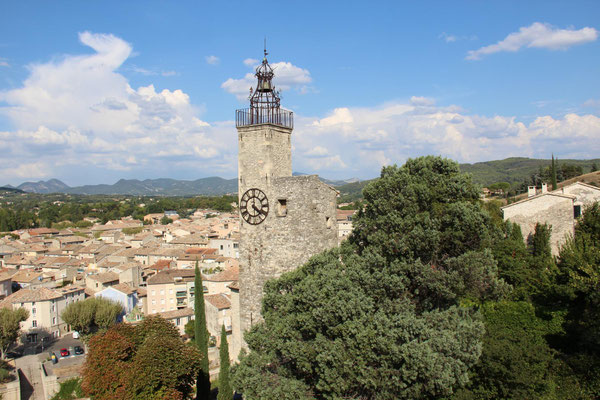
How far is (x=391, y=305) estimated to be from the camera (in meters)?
14.3

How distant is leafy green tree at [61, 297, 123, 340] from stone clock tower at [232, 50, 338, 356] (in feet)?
96.2

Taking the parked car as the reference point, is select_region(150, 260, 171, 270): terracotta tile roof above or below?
above

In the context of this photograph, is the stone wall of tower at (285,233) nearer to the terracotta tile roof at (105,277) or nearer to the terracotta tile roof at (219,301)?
the terracotta tile roof at (219,301)

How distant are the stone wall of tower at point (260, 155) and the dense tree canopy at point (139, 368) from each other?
25.7ft

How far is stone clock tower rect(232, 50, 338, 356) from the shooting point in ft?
64.1

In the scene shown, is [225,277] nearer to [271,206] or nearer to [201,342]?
[201,342]

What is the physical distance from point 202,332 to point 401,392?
68.2 feet

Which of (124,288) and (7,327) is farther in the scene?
(124,288)

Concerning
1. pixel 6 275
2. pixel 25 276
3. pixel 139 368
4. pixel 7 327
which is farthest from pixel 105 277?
pixel 139 368

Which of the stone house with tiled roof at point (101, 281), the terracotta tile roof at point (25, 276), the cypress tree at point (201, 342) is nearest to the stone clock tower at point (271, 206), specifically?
the cypress tree at point (201, 342)

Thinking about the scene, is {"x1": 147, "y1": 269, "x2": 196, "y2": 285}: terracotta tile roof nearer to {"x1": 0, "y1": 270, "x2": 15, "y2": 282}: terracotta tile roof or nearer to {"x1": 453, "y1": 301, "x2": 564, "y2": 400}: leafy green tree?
{"x1": 0, "y1": 270, "x2": 15, "y2": 282}: terracotta tile roof

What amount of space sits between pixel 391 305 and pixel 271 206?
752 centimetres

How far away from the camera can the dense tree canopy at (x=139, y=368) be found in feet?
60.0

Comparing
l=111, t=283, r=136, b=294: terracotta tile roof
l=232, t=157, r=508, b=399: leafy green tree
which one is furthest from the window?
l=111, t=283, r=136, b=294: terracotta tile roof
